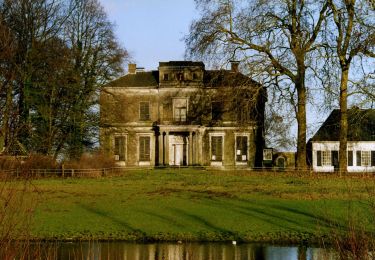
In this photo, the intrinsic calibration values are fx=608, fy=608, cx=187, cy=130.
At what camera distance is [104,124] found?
44562 mm

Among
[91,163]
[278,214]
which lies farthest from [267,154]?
[278,214]

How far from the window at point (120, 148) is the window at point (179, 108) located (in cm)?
487

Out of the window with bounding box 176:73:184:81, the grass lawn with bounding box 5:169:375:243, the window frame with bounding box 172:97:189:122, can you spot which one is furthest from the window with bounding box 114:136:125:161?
the grass lawn with bounding box 5:169:375:243

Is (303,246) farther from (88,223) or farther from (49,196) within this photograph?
(49,196)

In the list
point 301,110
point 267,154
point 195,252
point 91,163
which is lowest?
point 195,252

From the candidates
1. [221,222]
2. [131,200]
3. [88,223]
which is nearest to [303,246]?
[221,222]

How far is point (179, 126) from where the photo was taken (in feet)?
165

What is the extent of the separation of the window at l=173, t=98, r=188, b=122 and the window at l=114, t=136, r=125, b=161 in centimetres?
487

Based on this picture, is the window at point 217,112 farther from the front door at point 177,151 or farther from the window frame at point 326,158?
the window frame at point 326,158

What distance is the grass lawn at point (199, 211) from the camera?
15.3m

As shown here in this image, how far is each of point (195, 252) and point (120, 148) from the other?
38.8 metres

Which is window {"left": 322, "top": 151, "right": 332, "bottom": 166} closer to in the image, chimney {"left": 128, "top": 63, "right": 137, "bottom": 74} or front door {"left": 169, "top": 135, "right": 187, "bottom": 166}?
front door {"left": 169, "top": 135, "right": 187, "bottom": 166}

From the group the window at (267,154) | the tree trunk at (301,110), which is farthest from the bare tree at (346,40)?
the window at (267,154)

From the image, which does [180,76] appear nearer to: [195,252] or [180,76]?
[180,76]
